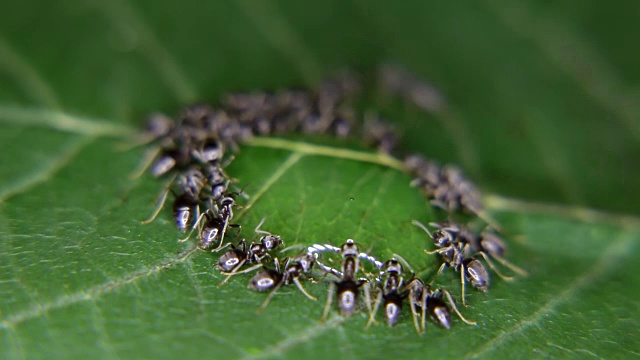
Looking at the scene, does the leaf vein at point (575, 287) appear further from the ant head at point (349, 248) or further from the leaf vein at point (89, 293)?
the leaf vein at point (89, 293)

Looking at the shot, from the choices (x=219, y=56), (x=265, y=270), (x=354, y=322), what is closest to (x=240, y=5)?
(x=219, y=56)

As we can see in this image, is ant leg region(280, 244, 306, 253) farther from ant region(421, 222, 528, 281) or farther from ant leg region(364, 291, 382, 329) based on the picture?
ant region(421, 222, 528, 281)

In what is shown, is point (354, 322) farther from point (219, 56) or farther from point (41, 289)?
point (219, 56)

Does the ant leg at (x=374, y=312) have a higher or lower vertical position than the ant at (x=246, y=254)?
lower

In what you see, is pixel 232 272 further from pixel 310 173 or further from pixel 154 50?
pixel 154 50

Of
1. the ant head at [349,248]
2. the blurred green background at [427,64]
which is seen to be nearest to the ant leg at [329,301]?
the ant head at [349,248]
